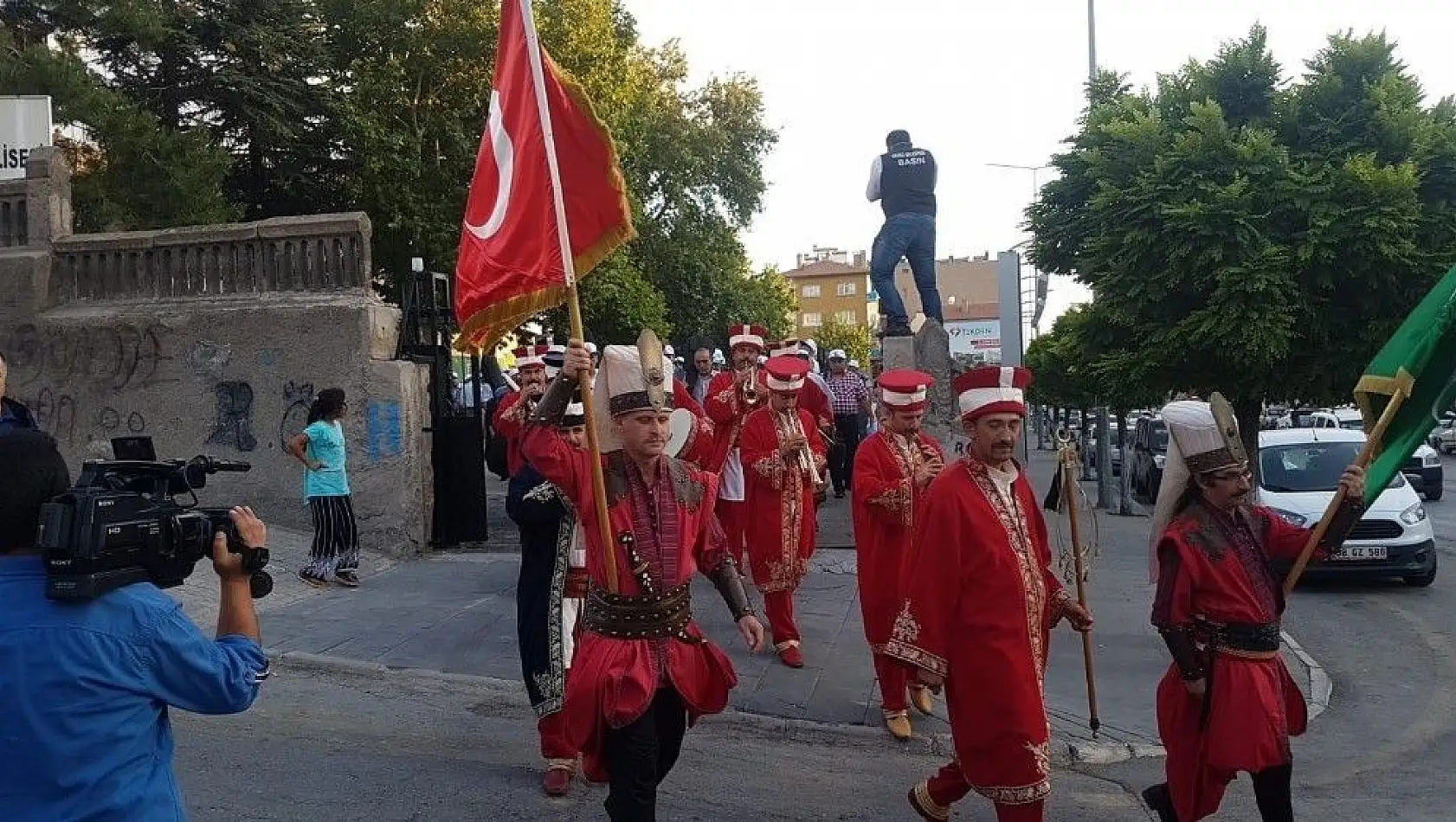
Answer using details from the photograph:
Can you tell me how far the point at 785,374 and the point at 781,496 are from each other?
0.82 meters

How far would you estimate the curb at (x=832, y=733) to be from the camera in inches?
253

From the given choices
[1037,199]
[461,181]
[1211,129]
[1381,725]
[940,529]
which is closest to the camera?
[940,529]

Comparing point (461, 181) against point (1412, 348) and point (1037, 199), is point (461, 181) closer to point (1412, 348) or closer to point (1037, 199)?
point (1037, 199)

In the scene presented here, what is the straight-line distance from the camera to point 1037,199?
37.5 ft

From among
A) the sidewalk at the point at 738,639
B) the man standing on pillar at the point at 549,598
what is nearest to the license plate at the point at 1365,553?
the sidewalk at the point at 738,639

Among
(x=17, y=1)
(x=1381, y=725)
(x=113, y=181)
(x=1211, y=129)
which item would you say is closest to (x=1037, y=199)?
(x=1211, y=129)

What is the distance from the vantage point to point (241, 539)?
110 inches

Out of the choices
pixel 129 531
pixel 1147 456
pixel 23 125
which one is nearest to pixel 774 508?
pixel 129 531

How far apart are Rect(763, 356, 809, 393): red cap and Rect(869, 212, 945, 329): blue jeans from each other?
3545 mm

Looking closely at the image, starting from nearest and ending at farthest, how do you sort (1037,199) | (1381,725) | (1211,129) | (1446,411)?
(1446,411) < (1381,725) < (1211,129) < (1037,199)

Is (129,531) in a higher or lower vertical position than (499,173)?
lower

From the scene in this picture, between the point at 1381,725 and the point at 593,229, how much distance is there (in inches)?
223

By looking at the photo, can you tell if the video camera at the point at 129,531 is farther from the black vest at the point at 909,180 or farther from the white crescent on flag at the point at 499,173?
the black vest at the point at 909,180

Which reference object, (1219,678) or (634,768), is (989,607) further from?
Answer: (634,768)
